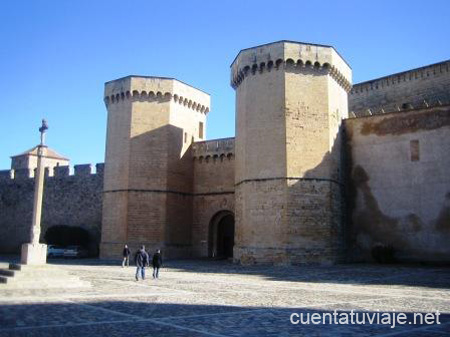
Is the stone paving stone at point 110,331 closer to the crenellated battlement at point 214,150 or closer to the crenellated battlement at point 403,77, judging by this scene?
the crenellated battlement at point 214,150

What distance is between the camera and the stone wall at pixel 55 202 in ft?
112

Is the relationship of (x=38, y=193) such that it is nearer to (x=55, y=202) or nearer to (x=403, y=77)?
(x=55, y=202)

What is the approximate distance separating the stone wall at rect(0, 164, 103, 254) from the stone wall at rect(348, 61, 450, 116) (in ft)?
61.6

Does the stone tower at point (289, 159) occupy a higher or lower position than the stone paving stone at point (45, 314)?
higher

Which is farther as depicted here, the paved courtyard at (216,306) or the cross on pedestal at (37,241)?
the cross on pedestal at (37,241)

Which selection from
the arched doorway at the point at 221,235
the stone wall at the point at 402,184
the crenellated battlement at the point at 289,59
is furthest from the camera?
the arched doorway at the point at 221,235

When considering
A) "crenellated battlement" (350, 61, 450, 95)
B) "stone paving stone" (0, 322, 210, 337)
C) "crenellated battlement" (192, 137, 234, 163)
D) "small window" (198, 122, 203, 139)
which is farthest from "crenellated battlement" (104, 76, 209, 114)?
"stone paving stone" (0, 322, 210, 337)

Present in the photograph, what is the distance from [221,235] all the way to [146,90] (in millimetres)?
9387

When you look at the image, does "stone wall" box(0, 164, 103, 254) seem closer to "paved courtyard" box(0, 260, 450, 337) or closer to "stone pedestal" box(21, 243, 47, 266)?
"paved courtyard" box(0, 260, 450, 337)

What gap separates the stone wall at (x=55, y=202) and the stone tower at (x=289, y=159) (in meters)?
14.6

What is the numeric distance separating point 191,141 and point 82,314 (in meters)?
22.0

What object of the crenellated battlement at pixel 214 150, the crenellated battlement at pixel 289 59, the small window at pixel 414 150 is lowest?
the small window at pixel 414 150

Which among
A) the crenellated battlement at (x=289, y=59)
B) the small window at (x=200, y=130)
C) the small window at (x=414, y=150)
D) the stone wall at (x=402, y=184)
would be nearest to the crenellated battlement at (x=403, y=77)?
the stone wall at (x=402, y=184)

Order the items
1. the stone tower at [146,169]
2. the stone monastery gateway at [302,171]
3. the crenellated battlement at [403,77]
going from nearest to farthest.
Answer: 1. the stone monastery gateway at [302,171]
2. the stone tower at [146,169]
3. the crenellated battlement at [403,77]
